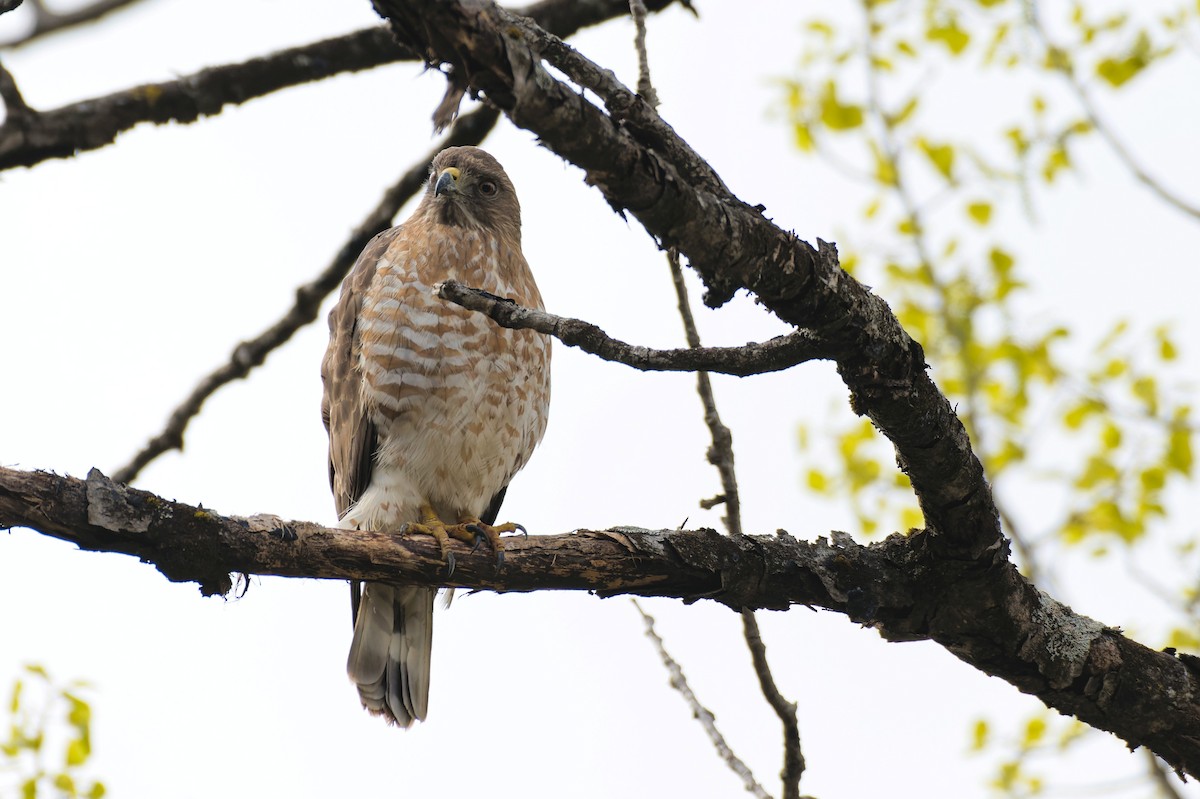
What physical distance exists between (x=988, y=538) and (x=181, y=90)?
316 centimetres

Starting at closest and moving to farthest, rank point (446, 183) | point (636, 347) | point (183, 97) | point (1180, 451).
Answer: point (636, 347), point (183, 97), point (446, 183), point (1180, 451)

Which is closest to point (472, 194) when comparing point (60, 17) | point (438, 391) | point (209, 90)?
point (438, 391)

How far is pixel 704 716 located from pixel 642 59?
2043 millimetres

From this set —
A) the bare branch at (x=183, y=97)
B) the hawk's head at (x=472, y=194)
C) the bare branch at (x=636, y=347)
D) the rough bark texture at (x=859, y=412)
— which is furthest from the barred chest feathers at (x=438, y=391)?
the bare branch at (x=636, y=347)

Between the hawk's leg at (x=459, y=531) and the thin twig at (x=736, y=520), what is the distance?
0.71 metres

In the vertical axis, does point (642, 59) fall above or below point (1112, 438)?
below

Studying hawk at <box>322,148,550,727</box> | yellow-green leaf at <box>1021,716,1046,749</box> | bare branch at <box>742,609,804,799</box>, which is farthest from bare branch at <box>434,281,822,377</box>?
yellow-green leaf at <box>1021,716,1046,749</box>

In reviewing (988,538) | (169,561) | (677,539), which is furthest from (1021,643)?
(169,561)

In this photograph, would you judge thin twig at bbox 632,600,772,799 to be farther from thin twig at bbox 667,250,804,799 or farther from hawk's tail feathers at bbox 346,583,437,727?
hawk's tail feathers at bbox 346,583,437,727

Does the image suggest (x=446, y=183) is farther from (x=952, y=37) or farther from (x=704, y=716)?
(x=952, y=37)

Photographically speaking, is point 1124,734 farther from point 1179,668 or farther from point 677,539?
point 677,539

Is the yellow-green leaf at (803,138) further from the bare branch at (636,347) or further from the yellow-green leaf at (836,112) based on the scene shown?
the bare branch at (636,347)

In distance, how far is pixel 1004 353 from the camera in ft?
25.1

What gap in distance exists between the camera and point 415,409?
191 inches
